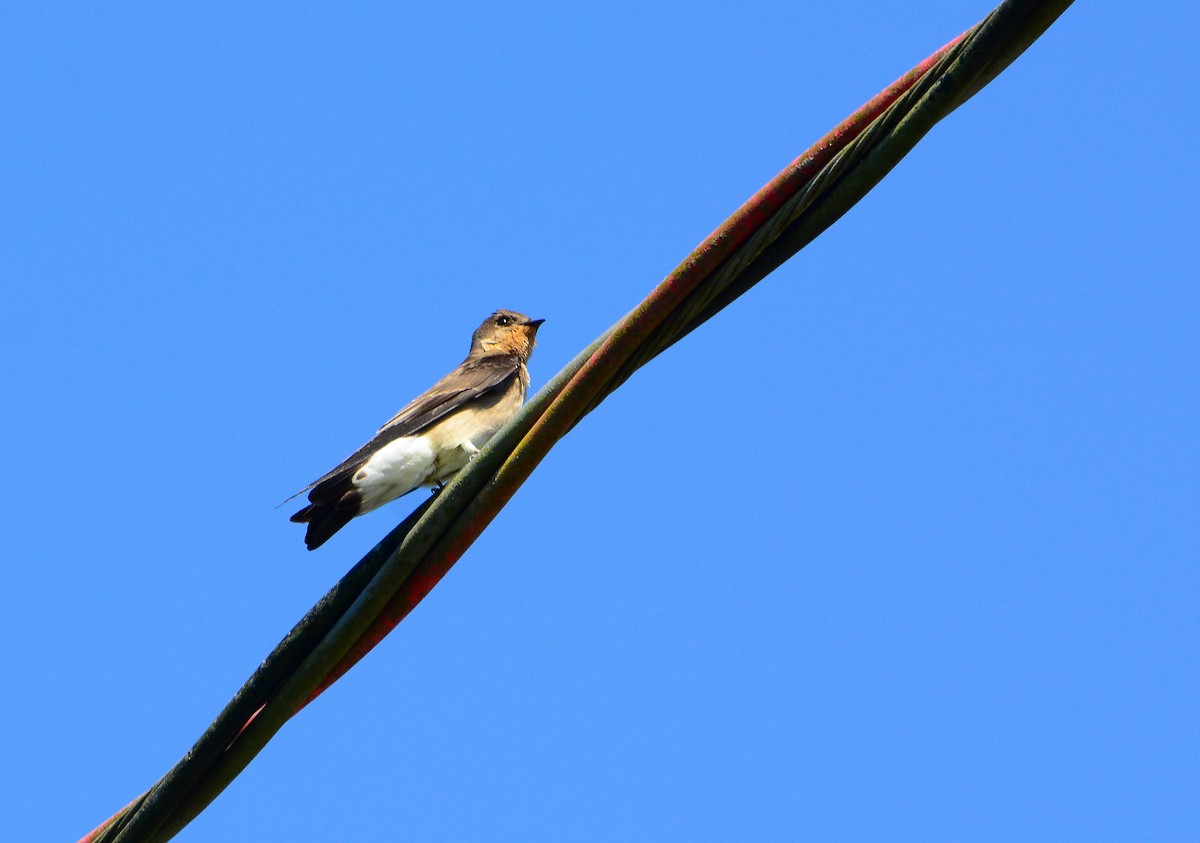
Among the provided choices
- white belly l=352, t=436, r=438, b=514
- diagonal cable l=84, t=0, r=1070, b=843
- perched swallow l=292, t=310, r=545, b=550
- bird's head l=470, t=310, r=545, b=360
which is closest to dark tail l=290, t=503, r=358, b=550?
perched swallow l=292, t=310, r=545, b=550

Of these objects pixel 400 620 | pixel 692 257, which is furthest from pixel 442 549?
pixel 692 257

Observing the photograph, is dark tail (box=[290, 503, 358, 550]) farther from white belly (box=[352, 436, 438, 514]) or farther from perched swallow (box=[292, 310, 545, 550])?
white belly (box=[352, 436, 438, 514])

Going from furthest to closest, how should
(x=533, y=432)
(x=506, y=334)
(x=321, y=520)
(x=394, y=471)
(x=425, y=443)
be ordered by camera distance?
(x=506, y=334) < (x=425, y=443) < (x=394, y=471) < (x=321, y=520) < (x=533, y=432)

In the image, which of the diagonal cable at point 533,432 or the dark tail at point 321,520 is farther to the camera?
the dark tail at point 321,520

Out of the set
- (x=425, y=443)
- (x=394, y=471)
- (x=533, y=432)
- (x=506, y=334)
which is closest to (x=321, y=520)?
(x=394, y=471)

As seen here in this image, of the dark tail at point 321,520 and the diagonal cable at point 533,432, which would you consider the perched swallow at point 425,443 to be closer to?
the dark tail at point 321,520

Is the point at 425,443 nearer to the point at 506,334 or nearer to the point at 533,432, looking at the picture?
the point at 506,334

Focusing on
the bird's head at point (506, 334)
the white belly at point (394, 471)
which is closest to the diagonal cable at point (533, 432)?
the white belly at point (394, 471)

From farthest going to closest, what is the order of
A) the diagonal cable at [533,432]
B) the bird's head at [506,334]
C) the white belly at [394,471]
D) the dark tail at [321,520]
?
the bird's head at [506,334]
the white belly at [394,471]
the dark tail at [321,520]
the diagonal cable at [533,432]
